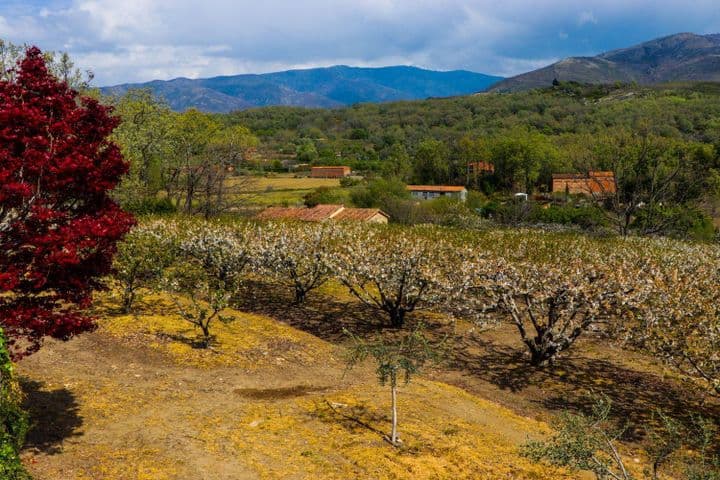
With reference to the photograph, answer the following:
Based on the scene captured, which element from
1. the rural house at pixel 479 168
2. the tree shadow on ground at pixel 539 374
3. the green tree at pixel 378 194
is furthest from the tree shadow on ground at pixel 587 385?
the rural house at pixel 479 168

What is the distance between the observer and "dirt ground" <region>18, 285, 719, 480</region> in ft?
36.6

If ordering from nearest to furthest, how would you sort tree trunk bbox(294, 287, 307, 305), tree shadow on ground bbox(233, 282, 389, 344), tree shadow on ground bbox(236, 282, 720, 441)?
1. tree shadow on ground bbox(236, 282, 720, 441)
2. tree shadow on ground bbox(233, 282, 389, 344)
3. tree trunk bbox(294, 287, 307, 305)

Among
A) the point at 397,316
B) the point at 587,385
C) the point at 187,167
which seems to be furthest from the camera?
the point at 187,167

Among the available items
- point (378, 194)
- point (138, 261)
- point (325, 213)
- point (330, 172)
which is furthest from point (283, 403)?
point (330, 172)

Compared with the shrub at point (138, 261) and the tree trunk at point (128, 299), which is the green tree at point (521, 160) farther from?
the tree trunk at point (128, 299)

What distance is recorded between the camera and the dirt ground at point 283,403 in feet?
36.6

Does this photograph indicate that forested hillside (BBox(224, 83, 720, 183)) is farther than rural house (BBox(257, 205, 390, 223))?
Yes

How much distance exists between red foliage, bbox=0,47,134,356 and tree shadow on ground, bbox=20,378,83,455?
2752 millimetres

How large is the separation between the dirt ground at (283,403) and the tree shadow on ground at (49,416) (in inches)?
1.8

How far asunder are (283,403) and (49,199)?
8046 millimetres

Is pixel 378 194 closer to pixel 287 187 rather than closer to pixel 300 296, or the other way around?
pixel 287 187

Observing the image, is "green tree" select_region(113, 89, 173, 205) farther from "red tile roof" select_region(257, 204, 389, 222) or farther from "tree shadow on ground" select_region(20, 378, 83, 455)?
"tree shadow on ground" select_region(20, 378, 83, 455)

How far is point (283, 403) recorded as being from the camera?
14.4 m

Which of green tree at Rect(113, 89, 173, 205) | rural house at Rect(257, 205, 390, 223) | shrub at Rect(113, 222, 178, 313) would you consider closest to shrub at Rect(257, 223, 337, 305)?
shrub at Rect(113, 222, 178, 313)
